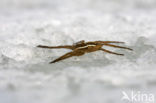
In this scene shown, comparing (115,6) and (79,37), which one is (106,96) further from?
(115,6)

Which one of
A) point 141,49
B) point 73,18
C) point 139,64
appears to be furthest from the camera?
point 73,18

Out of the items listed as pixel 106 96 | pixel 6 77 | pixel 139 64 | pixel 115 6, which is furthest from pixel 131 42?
pixel 115 6

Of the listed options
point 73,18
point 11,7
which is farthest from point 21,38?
point 11,7

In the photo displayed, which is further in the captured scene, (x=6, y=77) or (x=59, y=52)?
(x=59, y=52)

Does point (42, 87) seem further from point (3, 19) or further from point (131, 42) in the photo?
point (3, 19)

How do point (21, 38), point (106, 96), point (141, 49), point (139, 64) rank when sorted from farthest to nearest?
point (21, 38) → point (141, 49) → point (139, 64) → point (106, 96)

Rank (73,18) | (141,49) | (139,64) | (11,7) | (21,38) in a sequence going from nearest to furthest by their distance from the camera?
1. (139,64)
2. (141,49)
3. (21,38)
4. (73,18)
5. (11,7)
